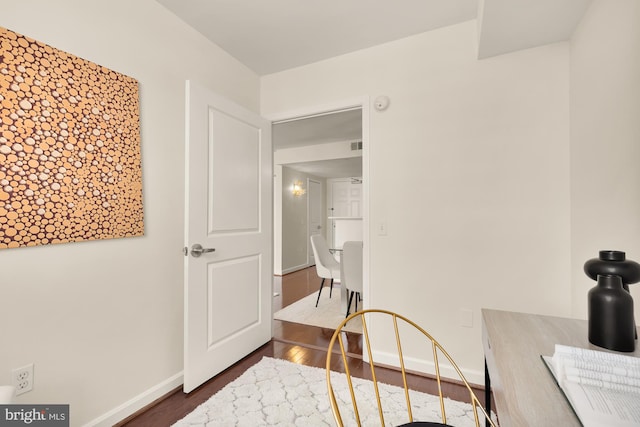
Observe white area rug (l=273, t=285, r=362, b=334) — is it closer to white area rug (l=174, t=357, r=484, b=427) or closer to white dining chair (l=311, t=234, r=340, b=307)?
white dining chair (l=311, t=234, r=340, b=307)

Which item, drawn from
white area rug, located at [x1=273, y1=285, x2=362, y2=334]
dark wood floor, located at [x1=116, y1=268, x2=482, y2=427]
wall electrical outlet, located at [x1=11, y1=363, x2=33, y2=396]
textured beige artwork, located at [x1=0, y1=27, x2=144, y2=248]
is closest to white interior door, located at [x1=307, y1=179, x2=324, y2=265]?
white area rug, located at [x1=273, y1=285, x2=362, y2=334]

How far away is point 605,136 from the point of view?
129 cm

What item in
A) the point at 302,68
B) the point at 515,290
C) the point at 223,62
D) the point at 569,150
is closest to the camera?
the point at 569,150

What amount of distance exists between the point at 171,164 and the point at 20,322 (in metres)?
1.04

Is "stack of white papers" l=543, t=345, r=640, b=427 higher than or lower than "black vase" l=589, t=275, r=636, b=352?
lower

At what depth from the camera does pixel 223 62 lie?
7.57ft

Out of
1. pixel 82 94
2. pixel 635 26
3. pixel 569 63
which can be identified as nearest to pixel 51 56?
pixel 82 94

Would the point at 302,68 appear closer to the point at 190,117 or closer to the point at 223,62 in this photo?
the point at 223,62

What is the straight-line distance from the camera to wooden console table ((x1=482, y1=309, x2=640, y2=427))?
0.57 m

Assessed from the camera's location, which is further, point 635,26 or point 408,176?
point 408,176

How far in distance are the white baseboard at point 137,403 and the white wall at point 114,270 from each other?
0.03 m

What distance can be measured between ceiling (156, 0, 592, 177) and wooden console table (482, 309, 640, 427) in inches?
58.8

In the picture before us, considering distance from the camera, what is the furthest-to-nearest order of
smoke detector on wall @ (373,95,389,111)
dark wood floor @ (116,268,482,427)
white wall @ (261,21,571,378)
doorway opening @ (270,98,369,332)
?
doorway opening @ (270,98,369,332) < smoke detector on wall @ (373,95,389,111) < white wall @ (261,21,571,378) < dark wood floor @ (116,268,482,427)

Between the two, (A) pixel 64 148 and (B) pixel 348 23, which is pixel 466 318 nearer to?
(B) pixel 348 23
